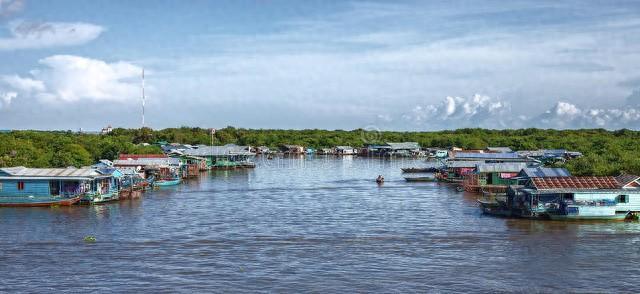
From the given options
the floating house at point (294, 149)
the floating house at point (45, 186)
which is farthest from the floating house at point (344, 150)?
the floating house at point (45, 186)

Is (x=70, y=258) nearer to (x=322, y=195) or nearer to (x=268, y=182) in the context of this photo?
(x=322, y=195)

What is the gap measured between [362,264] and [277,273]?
2.97m

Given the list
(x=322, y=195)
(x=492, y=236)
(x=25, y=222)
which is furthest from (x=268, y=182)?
(x=492, y=236)

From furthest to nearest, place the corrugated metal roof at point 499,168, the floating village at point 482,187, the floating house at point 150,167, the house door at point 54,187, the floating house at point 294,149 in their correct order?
the floating house at point 294,149 → the floating house at point 150,167 → the corrugated metal roof at point 499,168 → the house door at point 54,187 → the floating village at point 482,187

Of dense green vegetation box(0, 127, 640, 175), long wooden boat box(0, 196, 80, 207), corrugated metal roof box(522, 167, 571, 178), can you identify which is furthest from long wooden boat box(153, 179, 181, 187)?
corrugated metal roof box(522, 167, 571, 178)

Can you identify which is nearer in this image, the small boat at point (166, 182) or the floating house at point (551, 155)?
the small boat at point (166, 182)

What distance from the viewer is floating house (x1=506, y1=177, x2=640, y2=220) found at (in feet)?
104

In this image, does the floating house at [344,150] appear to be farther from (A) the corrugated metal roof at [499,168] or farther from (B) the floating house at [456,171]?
(A) the corrugated metal roof at [499,168]

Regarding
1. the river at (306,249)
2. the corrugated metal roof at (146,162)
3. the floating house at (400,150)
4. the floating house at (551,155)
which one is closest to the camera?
the river at (306,249)

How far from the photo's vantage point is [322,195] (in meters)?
45.1

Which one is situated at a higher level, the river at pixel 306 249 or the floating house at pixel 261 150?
the floating house at pixel 261 150

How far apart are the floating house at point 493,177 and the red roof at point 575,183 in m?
12.7

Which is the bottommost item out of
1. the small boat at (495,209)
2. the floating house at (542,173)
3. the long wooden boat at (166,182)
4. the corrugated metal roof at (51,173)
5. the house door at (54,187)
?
the small boat at (495,209)

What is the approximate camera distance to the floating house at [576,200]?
31547 mm
